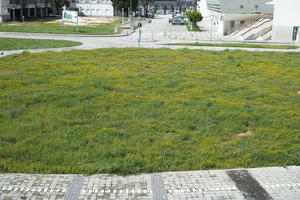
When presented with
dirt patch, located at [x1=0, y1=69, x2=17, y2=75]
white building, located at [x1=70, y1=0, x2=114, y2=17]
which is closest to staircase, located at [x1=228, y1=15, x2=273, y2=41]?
dirt patch, located at [x1=0, y1=69, x2=17, y2=75]

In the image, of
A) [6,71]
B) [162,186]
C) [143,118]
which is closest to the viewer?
[162,186]

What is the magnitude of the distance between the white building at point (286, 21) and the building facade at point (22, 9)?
39.8m

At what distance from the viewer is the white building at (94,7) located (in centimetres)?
8144

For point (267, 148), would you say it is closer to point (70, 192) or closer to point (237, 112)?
point (237, 112)

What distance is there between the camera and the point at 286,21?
37.5 meters

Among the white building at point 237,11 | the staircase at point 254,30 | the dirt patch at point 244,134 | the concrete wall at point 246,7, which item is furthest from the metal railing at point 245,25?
the dirt patch at point 244,134

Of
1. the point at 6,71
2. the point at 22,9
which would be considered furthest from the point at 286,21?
the point at 22,9

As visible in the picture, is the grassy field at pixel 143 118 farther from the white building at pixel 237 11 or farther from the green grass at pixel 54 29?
the white building at pixel 237 11

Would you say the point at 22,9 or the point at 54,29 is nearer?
the point at 54,29

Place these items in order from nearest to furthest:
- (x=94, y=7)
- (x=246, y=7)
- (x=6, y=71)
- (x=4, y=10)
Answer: (x=6, y=71), (x=246, y=7), (x=4, y=10), (x=94, y=7)

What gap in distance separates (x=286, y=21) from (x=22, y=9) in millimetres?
45580

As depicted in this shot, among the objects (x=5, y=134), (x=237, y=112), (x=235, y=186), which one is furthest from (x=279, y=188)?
(x=5, y=134)

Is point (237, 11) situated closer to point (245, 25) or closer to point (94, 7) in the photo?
point (245, 25)

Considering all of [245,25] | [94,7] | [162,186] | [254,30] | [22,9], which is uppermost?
[94,7]
